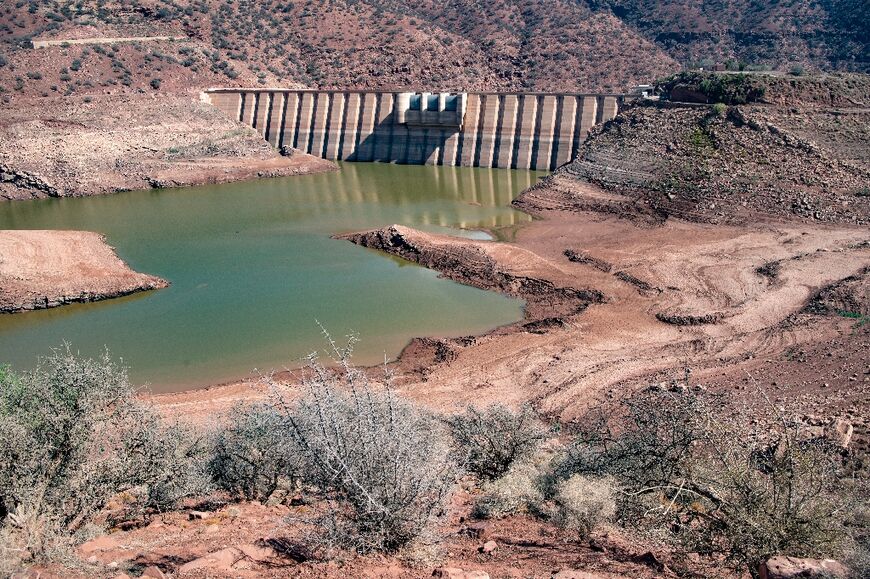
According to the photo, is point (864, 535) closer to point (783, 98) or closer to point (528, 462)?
point (528, 462)

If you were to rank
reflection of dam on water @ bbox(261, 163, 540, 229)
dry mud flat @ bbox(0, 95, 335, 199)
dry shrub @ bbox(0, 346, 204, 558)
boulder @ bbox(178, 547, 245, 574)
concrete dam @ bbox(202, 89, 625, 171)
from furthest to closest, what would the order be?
concrete dam @ bbox(202, 89, 625, 171)
dry mud flat @ bbox(0, 95, 335, 199)
reflection of dam on water @ bbox(261, 163, 540, 229)
dry shrub @ bbox(0, 346, 204, 558)
boulder @ bbox(178, 547, 245, 574)

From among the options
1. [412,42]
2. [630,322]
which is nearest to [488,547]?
[630,322]

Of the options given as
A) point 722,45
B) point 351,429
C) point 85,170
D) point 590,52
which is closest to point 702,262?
point 351,429

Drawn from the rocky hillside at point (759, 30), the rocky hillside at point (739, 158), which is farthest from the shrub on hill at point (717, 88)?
the rocky hillside at point (759, 30)

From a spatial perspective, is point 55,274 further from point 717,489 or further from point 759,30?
point 759,30

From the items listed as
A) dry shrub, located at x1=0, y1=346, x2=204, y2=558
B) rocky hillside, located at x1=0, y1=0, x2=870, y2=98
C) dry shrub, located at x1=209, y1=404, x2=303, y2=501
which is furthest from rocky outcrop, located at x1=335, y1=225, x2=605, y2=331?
rocky hillside, located at x1=0, y1=0, x2=870, y2=98

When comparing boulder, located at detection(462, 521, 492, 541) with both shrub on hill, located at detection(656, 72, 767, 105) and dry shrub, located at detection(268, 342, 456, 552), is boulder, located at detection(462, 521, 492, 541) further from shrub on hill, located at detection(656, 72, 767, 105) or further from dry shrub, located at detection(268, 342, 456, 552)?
shrub on hill, located at detection(656, 72, 767, 105)

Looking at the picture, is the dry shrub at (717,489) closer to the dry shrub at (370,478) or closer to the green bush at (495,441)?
the green bush at (495,441)
